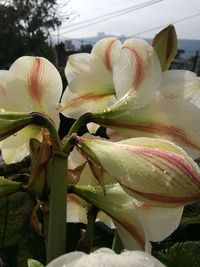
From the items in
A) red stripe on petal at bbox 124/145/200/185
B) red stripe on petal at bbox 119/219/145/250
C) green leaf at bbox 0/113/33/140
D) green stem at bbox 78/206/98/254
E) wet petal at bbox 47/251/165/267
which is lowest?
green stem at bbox 78/206/98/254

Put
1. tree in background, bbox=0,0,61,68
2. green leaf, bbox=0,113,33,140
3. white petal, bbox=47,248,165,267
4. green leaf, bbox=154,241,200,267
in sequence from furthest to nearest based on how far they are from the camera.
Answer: tree in background, bbox=0,0,61,68 → green leaf, bbox=154,241,200,267 → green leaf, bbox=0,113,33,140 → white petal, bbox=47,248,165,267

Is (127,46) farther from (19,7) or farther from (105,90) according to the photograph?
(19,7)

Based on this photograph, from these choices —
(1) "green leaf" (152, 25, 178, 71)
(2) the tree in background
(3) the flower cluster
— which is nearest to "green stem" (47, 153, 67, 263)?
(3) the flower cluster

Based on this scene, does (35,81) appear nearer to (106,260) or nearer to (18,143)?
(18,143)

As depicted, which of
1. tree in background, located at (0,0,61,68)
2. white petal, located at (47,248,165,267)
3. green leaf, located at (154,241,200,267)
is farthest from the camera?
tree in background, located at (0,0,61,68)

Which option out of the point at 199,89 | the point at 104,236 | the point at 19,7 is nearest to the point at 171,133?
the point at 199,89

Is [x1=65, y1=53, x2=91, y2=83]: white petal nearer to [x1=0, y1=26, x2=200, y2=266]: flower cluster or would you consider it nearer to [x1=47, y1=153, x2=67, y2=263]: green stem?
[x1=0, y1=26, x2=200, y2=266]: flower cluster
